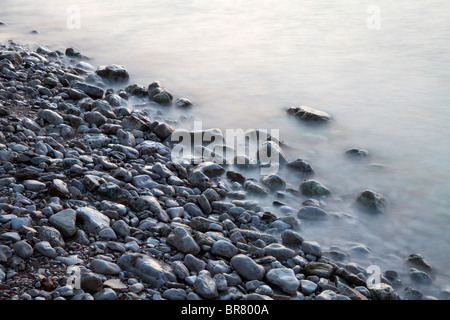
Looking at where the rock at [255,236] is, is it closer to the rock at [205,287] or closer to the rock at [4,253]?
the rock at [205,287]

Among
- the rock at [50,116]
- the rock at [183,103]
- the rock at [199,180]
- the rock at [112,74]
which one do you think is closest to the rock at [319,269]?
the rock at [199,180]

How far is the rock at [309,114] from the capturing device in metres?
5.74

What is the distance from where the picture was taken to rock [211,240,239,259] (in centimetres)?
287

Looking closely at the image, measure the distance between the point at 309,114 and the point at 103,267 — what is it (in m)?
3.93

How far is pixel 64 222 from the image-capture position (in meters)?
2.72

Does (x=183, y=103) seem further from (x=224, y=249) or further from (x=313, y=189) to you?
(x=224, y=249)

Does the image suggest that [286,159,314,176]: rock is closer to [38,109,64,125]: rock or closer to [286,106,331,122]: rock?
[286,106,331,122]: rock

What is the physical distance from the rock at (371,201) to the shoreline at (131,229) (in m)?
0.49

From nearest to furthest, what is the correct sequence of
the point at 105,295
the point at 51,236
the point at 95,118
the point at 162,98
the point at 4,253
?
the point at 105,295
the point at 4,253
the point at 51,236
the point at 95,118
the point at 162,98

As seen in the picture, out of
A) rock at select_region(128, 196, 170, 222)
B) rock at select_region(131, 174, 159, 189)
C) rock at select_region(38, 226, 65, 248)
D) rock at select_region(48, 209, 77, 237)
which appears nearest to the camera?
rock at select_region(38, 226, 65, 248)

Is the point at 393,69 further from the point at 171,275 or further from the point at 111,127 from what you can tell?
the point at 171,275

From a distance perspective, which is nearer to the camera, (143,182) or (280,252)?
(280,252)

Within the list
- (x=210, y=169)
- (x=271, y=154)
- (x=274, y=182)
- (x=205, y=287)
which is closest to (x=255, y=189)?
(x=274, y=182)

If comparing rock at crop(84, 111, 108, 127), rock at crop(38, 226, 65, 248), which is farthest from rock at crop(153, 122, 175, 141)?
rock at crop(38, 226, 65, 248)
